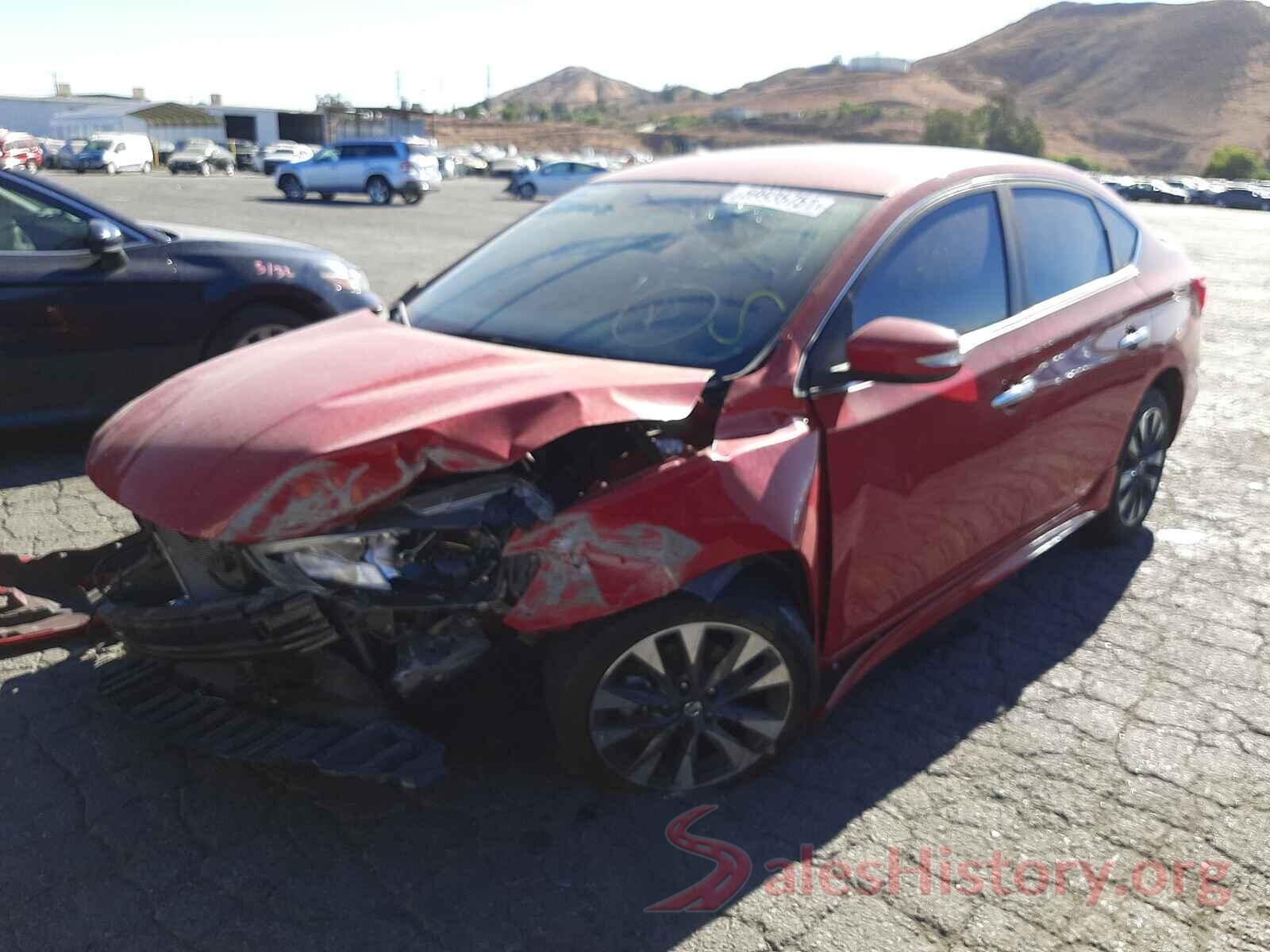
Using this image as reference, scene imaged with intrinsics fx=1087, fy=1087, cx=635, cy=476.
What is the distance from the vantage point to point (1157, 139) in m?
111

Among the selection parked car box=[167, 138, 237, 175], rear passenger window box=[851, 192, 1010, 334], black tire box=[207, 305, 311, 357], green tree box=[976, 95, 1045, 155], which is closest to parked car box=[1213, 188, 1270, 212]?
green tree box=[976, 95, 1045, 155]

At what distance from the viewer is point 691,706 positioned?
2850 mm

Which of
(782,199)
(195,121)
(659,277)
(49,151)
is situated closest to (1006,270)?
(782,199)

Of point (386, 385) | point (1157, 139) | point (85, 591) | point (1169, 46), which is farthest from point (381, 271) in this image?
point (1169, 46)

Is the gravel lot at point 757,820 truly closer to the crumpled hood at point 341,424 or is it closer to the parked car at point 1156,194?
the crumpled hood at point 341,424

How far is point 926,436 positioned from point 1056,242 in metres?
1.29

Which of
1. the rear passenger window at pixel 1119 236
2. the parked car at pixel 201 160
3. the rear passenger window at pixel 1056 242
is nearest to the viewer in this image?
the rear passenger window at pixel 1056 242

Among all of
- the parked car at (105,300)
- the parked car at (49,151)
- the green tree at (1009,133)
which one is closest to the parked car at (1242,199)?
the green tree at (1009,133)

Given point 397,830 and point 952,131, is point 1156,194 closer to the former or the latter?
point 952,131

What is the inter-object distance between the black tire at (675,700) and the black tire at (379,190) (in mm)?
29602

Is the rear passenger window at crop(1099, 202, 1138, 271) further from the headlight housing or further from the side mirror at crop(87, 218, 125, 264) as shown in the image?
the side mirror at crop(87, 218, 125, 264)

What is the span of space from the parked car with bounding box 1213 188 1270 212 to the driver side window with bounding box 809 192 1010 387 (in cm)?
5071

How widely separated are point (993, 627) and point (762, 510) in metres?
1.73

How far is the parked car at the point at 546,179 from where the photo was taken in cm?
3653
